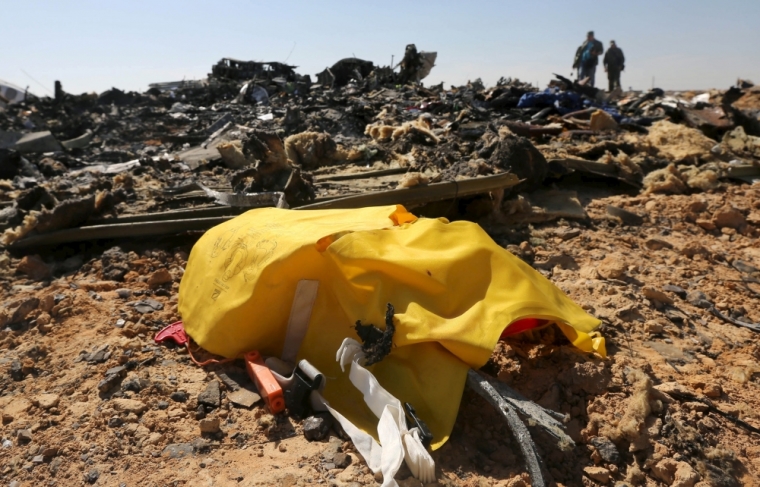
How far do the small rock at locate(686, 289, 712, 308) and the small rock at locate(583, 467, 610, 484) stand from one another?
1689 mm

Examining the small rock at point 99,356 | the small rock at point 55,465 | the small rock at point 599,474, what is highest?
the small rock at point 99,356

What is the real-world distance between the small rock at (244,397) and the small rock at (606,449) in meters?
1.29

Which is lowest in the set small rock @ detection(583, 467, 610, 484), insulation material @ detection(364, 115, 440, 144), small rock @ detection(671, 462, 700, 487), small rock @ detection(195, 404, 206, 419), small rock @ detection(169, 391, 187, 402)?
small rock @ detection(583, 467, 610, 484)

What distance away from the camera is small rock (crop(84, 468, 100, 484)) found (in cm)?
181

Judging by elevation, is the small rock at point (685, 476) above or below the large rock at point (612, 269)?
below

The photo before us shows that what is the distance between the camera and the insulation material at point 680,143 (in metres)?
5.91

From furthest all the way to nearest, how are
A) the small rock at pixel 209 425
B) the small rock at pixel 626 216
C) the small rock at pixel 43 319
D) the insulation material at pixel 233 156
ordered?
the insulation material at pixel 233 156, the small rock at pixel 626 216, the small rock at pixel 43 319, the small rock at pixel 209 425

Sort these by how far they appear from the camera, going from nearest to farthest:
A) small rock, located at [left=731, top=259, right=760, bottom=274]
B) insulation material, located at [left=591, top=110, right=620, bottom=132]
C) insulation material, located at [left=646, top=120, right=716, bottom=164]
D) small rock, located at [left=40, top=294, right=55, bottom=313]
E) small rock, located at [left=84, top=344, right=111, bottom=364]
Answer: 1. small rock, located at [left=84, top=344, right=111, bottom=364]
2. small rock, located at [left=40, top=294, right=55, bottom=313]
3. small rock, located at [left=731, top=259, right=760, bottom=274]
4. insulation material, located at [left=646, top=120, right=716, bottom=164]
5. insulation material, located at [left=591, top=110, right=620, bottom=132]

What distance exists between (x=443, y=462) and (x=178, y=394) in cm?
115

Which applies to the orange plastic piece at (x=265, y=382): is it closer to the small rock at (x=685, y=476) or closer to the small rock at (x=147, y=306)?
the small rock at (x=147, y=306)

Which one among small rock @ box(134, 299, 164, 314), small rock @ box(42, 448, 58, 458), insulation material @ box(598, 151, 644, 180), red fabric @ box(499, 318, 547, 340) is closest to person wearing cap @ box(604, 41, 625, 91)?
insulation material @ box(598, 151, 644, 180)

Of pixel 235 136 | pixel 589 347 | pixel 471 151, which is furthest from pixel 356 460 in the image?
pixel 235 136

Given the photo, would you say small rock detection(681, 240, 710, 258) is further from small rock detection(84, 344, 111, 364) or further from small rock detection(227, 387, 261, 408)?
small rock detection(84, 344, 111, 364)

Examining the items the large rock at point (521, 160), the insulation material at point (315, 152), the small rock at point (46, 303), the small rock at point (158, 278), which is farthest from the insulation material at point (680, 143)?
the small rock at point (46, 303)
